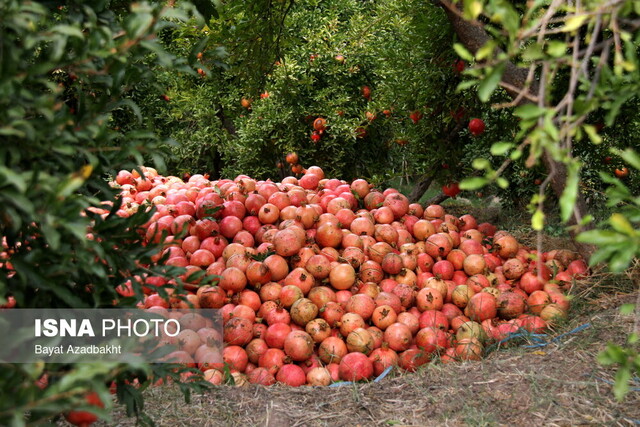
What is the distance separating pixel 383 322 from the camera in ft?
11.6

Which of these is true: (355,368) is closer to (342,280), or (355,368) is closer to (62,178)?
(342,280)

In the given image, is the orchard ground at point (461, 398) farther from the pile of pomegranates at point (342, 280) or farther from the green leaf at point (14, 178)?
the green leaf at point (14, 178)

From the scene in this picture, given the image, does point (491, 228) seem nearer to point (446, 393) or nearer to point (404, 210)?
point (404, 210)

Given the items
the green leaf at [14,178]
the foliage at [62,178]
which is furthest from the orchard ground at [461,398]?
the green leaf at [14,178]

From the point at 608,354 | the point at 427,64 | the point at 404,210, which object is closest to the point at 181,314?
the point at 404,210

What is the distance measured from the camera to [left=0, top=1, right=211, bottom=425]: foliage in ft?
4.38

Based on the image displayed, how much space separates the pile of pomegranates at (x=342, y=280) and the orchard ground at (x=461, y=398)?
0.78ft

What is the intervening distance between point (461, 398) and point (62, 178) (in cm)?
212

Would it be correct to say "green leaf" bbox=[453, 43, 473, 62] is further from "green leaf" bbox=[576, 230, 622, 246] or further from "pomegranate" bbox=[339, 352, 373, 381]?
"pomegranate" bbox=[339, 352, 373, 381]

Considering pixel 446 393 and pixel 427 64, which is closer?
pixel 446 393

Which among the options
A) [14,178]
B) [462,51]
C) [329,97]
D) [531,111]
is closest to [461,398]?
[531,111]

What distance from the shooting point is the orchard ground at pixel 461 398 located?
100 inches

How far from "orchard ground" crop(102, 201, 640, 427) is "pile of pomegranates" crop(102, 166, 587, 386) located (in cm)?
24

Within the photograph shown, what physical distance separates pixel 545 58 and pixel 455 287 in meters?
2.73
